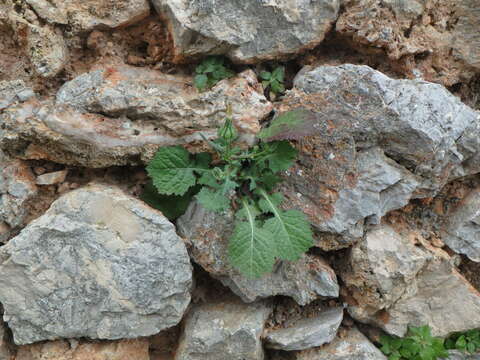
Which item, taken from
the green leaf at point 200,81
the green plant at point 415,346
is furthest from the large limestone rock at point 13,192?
the green plant at point 415,346

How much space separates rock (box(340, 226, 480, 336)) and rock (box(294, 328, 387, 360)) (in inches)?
6.2

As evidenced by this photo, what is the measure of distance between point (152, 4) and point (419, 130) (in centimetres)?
190

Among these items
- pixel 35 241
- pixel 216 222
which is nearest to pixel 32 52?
pixel 35 241

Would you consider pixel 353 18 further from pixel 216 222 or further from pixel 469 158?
pixel 216 222

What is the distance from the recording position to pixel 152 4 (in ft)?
9.20

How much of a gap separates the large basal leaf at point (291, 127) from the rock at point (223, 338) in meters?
1.15

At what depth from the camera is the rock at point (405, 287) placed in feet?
8.77

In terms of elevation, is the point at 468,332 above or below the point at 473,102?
below

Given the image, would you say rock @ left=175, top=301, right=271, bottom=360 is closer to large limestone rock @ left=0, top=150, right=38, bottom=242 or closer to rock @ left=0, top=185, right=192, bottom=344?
rock @ left=0, top=185, right=192, bottom=344

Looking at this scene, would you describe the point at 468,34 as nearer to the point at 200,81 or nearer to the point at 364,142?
the point at 364,142

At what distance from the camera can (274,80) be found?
9.34 ft

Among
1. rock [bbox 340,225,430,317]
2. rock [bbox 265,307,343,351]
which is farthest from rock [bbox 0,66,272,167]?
rock [bbox 265,307,343,351]

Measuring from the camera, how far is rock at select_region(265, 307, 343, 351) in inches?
105

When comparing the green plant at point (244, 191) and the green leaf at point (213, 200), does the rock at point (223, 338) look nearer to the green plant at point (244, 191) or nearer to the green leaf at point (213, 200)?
the green plant at point (244, 191)
